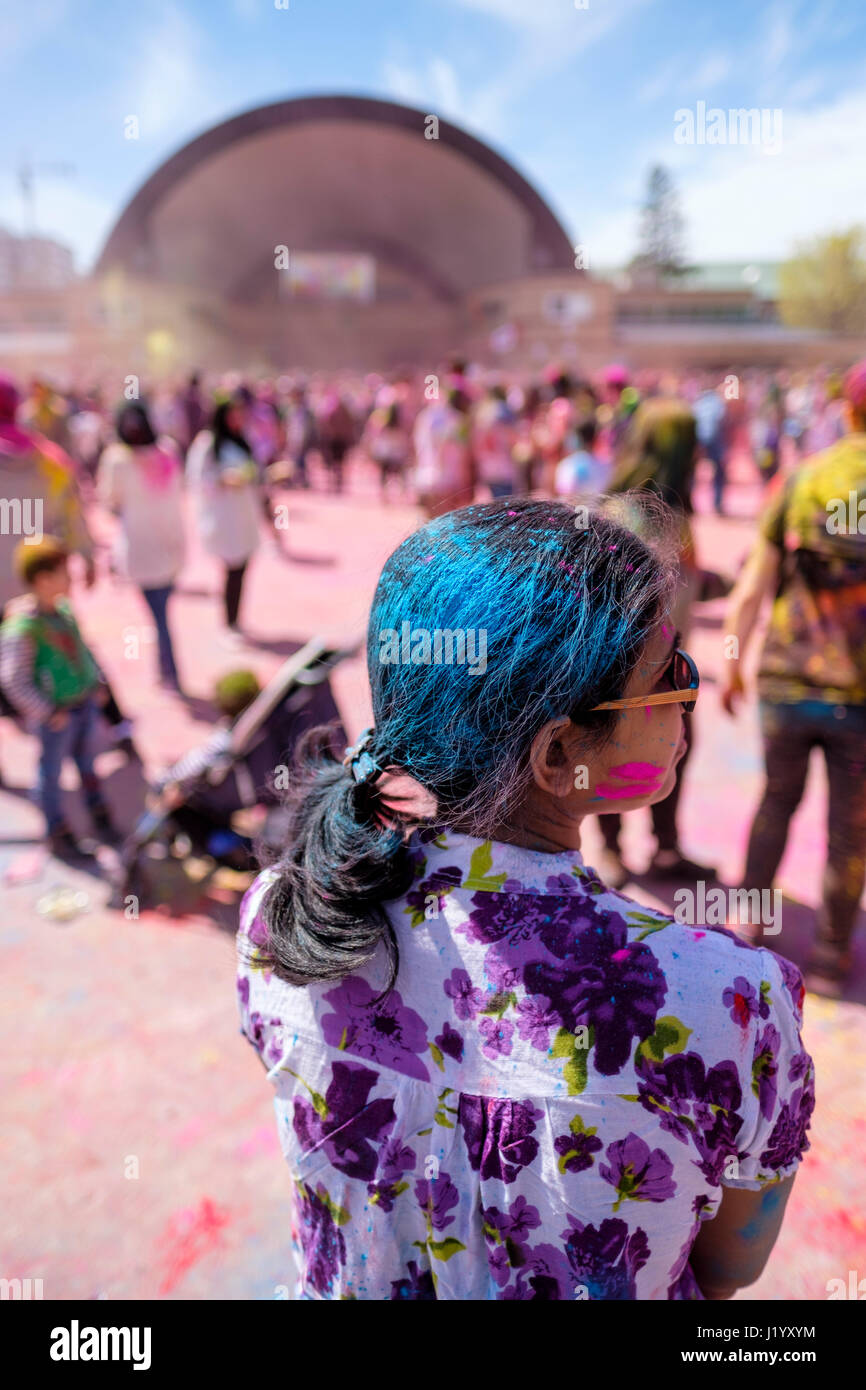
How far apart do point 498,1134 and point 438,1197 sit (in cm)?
13

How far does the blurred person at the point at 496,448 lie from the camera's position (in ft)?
27.5

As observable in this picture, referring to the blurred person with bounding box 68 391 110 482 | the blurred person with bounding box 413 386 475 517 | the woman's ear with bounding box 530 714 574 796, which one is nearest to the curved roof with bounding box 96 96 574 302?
the blurred person with bounding box 68 391 110 482

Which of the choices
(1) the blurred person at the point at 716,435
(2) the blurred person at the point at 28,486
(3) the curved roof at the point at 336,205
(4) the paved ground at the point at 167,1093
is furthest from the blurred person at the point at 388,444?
(3) the curved roof at the point at 336,205

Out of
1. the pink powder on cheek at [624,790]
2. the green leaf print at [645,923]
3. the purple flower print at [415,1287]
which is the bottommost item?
the purple flower print at [415,1287]

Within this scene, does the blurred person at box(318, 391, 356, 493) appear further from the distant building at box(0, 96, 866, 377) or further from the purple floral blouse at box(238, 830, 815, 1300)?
the distant building at box(0, 96, 866, 377)

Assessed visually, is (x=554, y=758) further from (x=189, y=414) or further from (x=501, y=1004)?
(x=189, y=414)

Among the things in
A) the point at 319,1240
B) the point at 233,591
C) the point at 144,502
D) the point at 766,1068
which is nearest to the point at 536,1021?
the point at 766,1068

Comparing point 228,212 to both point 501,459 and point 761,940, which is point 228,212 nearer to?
point 501,459

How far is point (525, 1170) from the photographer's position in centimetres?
89

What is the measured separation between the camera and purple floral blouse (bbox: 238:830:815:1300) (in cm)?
86

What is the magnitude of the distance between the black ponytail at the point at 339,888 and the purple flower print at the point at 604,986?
184 millimetres

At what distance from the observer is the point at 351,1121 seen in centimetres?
97

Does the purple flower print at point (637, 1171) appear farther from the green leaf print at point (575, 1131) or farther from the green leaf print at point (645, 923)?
the green leaf print at point (645, 923)
